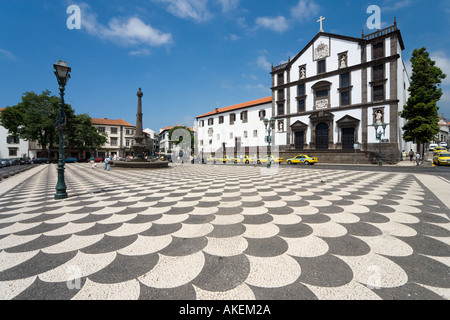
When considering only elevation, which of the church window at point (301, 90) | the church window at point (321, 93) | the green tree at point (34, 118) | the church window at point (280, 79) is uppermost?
the church window at point (280, 79)

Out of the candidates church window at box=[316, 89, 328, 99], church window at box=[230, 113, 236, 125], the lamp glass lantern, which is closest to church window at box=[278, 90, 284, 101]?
church window at box=[316, 89, 328, 99]

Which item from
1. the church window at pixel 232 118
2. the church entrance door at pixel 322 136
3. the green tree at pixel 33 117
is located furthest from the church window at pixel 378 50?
the green tree at pixel 33 117

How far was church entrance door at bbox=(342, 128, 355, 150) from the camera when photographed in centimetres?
2597

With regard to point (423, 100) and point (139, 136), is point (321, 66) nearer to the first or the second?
point (423, 100)

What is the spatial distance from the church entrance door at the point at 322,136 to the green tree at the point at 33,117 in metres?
43.5

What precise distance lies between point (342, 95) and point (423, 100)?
8.45 m

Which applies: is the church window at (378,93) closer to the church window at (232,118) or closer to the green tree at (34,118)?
the church window at (232,118)

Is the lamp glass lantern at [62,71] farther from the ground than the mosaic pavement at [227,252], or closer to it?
farther from the ground

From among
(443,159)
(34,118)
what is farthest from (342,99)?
(34,118)

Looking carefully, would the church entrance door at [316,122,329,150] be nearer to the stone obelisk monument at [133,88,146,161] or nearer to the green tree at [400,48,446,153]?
the green tree at [400,48,446,153]

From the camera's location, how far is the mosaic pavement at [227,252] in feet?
5.87

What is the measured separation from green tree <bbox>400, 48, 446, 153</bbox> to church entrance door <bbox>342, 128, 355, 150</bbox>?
5313mm
